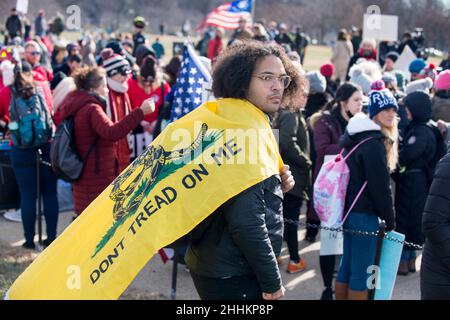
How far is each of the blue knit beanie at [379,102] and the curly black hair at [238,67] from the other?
2.20 meters

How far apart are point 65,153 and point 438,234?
133 inches

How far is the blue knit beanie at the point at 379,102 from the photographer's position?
223 inches

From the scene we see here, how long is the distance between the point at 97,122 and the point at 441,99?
404 centimetres

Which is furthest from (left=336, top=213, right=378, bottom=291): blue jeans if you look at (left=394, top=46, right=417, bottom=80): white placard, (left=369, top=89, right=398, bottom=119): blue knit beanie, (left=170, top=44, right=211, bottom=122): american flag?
(left=394, top=46, right=417, bottom=80): white placard

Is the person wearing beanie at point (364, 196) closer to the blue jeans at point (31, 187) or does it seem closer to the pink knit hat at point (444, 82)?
the pink knit hat at point (444, 82)

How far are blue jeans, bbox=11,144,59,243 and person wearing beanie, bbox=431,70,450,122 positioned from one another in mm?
4183

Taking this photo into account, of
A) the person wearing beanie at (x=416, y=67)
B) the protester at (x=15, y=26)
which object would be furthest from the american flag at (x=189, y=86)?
the protester at (x=15, y=26)

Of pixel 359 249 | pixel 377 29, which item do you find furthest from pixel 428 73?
pixel 359 249

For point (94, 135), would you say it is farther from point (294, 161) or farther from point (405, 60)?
point (405, 60)

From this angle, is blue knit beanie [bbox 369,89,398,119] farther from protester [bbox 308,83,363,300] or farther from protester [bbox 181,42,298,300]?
protester [bbox 181,42,298,300]

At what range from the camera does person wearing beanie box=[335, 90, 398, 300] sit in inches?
210

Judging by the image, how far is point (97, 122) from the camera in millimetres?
5855

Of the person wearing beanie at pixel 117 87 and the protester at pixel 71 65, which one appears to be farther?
the protester at pixel 71 65

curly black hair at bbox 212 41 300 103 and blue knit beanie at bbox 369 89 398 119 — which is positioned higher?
curly black hair at bbox 212 41 300 103
